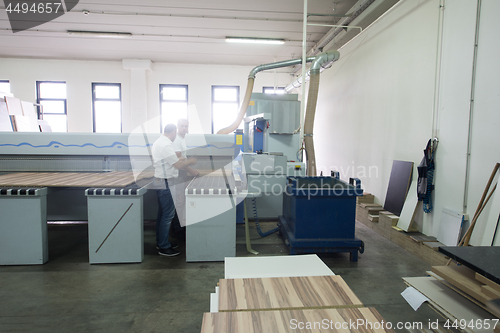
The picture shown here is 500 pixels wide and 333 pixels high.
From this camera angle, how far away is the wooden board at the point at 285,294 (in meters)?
A: 0.93

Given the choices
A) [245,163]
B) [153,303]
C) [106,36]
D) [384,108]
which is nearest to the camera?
[153,303]

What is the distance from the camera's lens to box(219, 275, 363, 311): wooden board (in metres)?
0.93

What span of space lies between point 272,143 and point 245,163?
132 cm

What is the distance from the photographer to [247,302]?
938 mm

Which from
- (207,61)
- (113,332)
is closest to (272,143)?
(113,332)

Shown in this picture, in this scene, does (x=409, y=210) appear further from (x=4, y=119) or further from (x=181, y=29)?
(x=4, y=119)

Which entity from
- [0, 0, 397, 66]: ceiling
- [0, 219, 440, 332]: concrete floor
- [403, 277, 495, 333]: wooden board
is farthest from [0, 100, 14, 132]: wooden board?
[403, 277, 495, 333]: wooden board

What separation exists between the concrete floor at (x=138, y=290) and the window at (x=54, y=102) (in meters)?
5.61

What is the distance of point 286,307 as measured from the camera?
36.1 inches

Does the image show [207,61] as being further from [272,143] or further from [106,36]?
[272,143]

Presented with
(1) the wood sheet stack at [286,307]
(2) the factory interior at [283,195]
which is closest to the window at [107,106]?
(2) the factory interior at [283,195]

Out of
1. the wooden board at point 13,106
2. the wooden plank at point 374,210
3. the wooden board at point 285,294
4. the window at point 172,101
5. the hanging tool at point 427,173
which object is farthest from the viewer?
the window at point 172,101

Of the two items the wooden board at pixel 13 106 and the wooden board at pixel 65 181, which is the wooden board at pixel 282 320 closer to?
the wooden board at pixel 65 181

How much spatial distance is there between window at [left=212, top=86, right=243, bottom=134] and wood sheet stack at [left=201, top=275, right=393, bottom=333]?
268 inches
